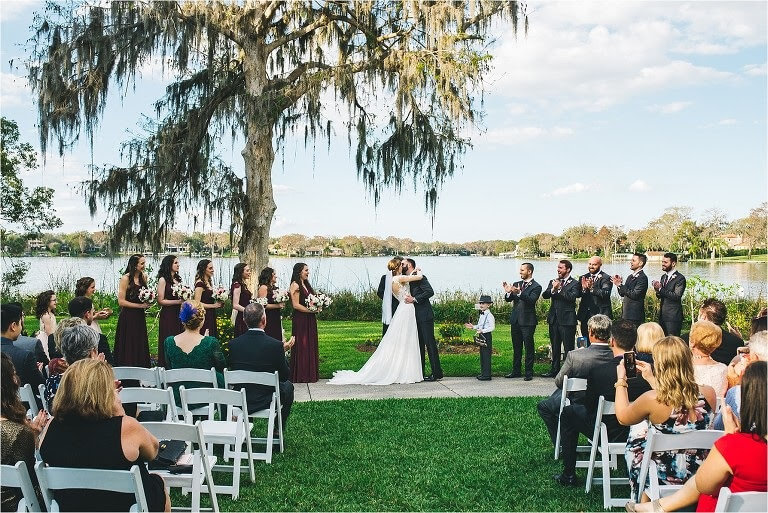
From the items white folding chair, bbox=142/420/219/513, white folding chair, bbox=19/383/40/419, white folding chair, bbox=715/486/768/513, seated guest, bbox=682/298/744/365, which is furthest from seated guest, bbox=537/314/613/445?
white folding chair, bbox=19/383/40/419

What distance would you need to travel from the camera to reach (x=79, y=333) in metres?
4.35

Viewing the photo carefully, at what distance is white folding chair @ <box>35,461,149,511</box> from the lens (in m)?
3.10

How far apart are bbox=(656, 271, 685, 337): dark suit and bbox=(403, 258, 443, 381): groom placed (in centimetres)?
365

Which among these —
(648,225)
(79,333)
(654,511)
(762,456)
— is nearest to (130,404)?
(79,333)

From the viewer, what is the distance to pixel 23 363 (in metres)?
5.25

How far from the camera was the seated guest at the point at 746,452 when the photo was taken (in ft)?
9.71

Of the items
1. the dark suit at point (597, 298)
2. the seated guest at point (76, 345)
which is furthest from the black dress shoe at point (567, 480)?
the dark suit at point (597, 298)

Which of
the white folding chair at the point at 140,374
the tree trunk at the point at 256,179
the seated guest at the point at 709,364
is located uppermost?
the tree trunk at the point at 256,179

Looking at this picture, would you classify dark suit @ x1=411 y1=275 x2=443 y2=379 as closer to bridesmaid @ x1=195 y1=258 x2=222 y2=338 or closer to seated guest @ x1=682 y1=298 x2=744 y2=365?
bridesmaid @ x1=195 y1=258 x2=222 y2=338

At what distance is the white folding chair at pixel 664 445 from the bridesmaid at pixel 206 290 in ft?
21.6

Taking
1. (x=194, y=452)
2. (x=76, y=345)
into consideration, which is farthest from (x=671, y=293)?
(x=76, y=345)

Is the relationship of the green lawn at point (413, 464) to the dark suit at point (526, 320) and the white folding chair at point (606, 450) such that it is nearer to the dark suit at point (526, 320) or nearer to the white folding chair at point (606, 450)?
the white folding chair at point (606, 450)

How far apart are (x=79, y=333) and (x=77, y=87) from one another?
943 cm

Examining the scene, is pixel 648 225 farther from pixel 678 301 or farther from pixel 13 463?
pixel 13 463
